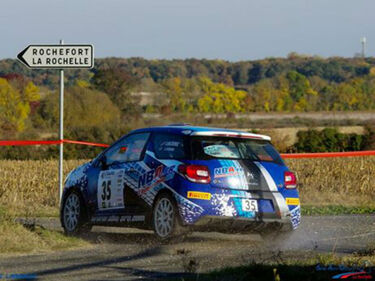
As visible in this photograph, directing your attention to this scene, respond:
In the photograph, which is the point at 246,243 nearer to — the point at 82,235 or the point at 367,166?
the point at 82,235

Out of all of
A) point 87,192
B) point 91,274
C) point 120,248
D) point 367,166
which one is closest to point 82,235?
point 87,192

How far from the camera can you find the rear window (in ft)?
43.9

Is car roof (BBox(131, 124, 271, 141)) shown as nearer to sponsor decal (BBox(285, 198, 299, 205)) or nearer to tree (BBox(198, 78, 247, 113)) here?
sponsor decal (BBox(285, 198, 299, 205))

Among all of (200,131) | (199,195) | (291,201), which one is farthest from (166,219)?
(291,201)

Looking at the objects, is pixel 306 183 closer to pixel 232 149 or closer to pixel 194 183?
pixel 232 149

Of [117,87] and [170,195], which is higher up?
[117,87]

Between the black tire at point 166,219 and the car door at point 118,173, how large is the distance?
72 cm

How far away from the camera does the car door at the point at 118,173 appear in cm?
1421

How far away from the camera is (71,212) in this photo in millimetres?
15047

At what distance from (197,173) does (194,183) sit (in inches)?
5.7

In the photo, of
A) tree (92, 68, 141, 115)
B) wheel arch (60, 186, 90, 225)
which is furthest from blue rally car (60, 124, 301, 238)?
tree (92, 68, 141, 115)

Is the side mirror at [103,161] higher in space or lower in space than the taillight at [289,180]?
higher

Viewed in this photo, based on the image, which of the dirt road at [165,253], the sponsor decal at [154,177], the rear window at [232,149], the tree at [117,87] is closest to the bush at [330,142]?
the tree at [117,87]

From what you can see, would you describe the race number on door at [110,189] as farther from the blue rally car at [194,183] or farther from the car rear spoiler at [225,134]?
the car rear spoiler at [225,134]
